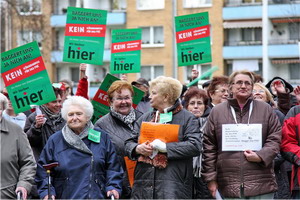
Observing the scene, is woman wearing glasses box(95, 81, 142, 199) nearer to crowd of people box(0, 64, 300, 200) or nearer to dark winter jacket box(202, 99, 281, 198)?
crowd of people box(0, 64, 300, 200)

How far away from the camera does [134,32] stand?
13.5 m

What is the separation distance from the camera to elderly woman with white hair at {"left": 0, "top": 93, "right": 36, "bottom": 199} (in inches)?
308

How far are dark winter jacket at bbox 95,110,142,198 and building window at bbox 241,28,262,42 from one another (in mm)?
37795

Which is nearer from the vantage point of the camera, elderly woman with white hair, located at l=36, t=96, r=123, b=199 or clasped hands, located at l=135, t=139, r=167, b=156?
elderly woman with white hair, located at l=36, t=96, r=123, b=199

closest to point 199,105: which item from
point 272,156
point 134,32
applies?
point 272,156

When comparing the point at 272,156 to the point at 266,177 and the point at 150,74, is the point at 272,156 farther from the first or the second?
the point at 150,74

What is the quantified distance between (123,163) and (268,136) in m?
1.95

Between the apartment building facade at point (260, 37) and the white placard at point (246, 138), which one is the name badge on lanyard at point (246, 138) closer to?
the white placard at point (246, 138)

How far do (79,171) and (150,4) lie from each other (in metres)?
40.9

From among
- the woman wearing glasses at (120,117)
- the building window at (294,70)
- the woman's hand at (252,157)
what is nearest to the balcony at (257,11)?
the building window at (294,70)

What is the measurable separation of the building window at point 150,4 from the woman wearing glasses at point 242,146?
39.5 metres

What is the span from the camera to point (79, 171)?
8156 mm

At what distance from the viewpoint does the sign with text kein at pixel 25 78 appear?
10.2 meters

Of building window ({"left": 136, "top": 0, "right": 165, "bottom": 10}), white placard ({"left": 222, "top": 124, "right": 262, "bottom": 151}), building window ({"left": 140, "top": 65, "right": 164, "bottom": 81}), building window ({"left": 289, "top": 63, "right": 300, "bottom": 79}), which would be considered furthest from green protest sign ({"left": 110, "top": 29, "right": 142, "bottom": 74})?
building window ({"left": 140, "top": 65, "right": 164, "bottom": 81})
